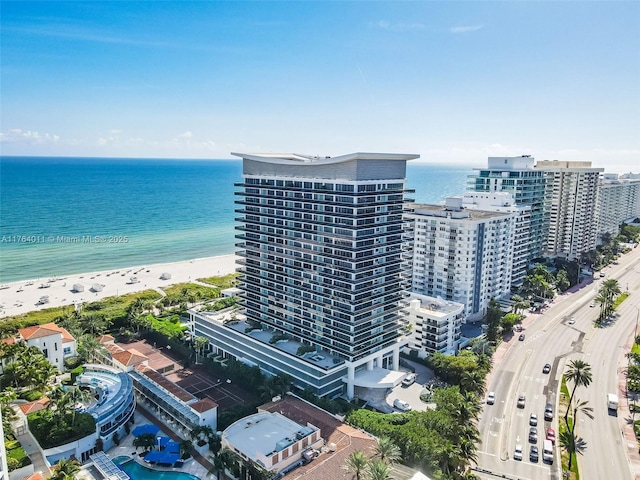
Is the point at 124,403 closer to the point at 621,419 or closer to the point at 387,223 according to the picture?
the point at 387,223

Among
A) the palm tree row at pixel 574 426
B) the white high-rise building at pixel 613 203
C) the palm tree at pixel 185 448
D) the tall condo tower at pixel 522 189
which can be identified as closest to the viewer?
the palm tree at pixel 185 448

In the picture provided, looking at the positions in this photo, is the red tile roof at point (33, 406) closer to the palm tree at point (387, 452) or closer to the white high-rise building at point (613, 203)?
the palm tree at point (387, 452)

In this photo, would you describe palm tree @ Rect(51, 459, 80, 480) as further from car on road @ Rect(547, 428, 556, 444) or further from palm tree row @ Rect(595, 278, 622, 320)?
palm tree row @ Rect(595, 278, 622, 320)

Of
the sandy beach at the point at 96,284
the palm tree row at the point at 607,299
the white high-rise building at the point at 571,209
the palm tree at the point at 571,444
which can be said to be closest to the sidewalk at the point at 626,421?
the palm tree at the point at 571,444

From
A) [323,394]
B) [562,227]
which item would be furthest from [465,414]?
[562,227]

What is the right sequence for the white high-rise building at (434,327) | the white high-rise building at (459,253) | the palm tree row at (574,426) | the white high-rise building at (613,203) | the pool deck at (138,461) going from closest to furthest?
the pool deck at (138,461)
the palm tree row at (574,426)
the white high-rise building at (434,327)
the white high-rise building at (459,253)
the white high-rise building at (613,203)

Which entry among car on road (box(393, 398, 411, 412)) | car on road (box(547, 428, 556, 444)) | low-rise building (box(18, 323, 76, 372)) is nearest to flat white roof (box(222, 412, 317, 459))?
car on road (box(393, 398, 411, 412))
